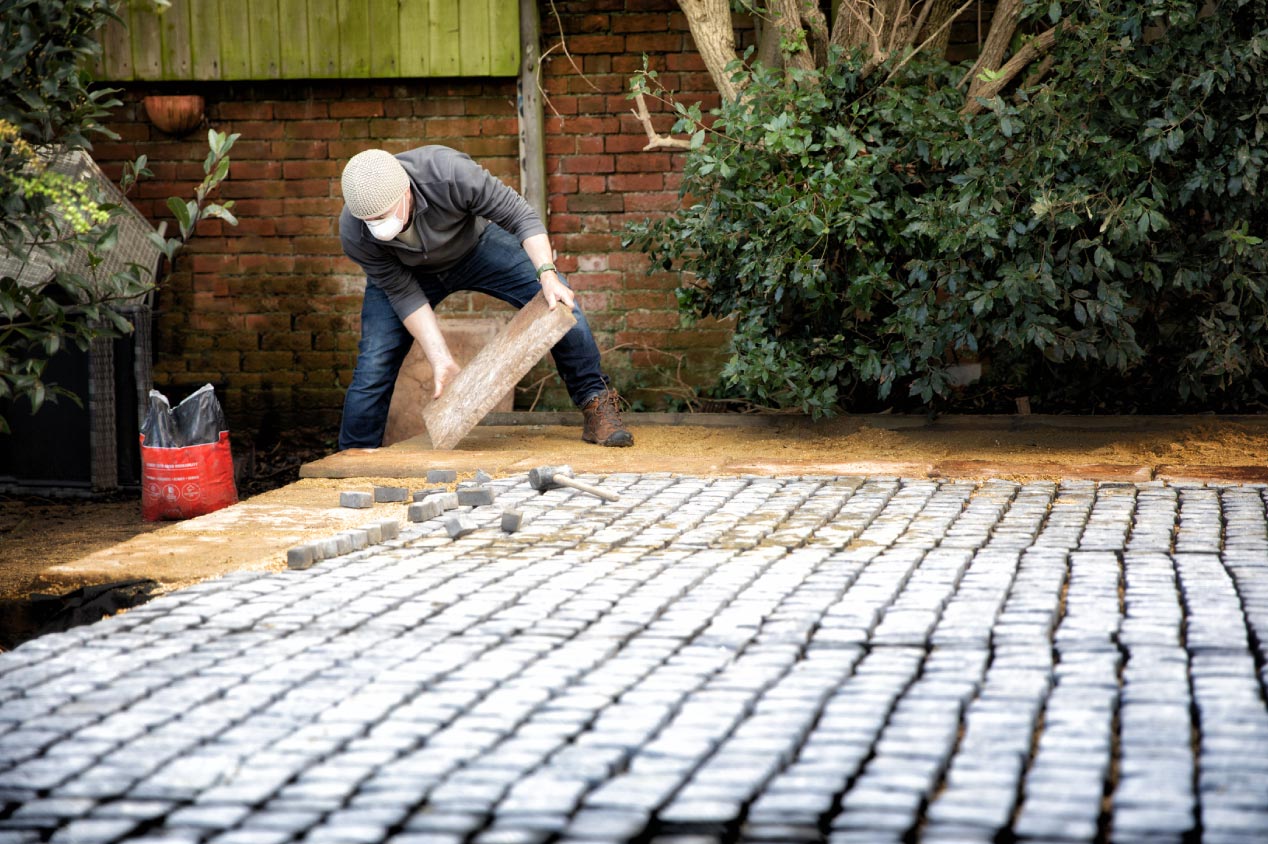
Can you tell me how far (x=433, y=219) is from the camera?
5.73m

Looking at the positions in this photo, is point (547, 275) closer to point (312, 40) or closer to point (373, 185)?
point (373, 185)

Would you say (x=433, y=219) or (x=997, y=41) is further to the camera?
(x=997, y=41)

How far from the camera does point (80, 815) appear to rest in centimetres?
210

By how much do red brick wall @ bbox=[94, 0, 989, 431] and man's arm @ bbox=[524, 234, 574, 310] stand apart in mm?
1788

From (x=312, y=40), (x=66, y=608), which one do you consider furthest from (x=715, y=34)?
(x=66, y=608)

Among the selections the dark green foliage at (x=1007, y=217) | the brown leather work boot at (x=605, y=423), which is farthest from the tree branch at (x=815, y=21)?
the brown leather work boot at (x=605, y=423)

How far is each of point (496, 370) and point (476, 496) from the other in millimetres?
1206

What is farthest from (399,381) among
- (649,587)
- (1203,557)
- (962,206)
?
(1203,557)

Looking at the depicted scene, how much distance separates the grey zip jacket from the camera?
565 cm

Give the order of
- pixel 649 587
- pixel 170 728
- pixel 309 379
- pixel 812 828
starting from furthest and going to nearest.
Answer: pixel 309 379, pixel 649 587, pixel 170 728, pixel 812 828

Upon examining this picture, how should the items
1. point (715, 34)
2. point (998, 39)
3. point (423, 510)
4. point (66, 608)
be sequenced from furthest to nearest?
point (715, 34)
point (998, 39)
point (423, 510)
point (66, 608)

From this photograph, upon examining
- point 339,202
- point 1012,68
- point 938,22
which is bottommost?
point 339,202

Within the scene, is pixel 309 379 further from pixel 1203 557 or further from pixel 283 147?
pixel 1203 557

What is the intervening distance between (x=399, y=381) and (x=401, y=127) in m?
1.49
